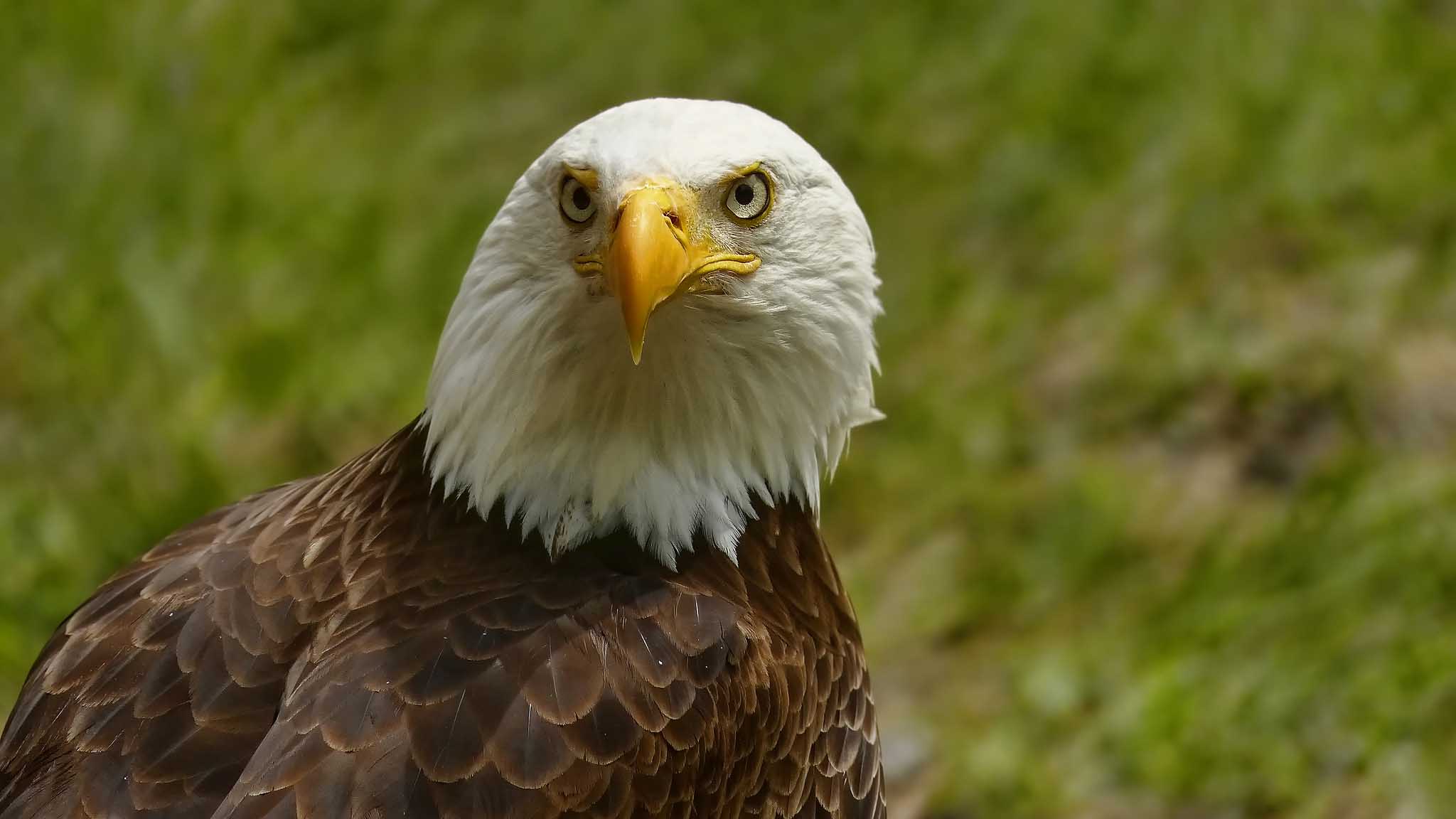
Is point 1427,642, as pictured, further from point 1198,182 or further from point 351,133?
point 351,133

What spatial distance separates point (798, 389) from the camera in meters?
3.08

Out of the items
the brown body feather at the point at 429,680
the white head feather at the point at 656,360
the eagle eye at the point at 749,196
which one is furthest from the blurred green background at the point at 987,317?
the eagle eye at the point at 749,196

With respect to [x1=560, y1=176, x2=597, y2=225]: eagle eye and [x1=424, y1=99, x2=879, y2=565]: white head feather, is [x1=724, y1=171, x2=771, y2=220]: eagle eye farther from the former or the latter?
[x1=560, y1=176, x2=597, y2=225]: eagle eye

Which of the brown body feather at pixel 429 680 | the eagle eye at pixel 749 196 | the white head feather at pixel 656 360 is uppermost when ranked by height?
the eagle eye at pixel 749 196

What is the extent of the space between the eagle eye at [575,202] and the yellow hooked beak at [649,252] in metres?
0.12

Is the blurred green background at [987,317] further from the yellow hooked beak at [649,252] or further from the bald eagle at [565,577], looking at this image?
the yellow hooked beak at [649,252]

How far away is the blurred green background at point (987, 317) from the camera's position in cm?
495

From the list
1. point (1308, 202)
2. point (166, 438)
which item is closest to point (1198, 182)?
point (1308, 202)

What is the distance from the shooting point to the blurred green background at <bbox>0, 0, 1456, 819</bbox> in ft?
16.2

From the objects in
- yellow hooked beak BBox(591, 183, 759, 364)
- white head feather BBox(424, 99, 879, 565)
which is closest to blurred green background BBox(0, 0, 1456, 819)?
white head feather BBox(424, 99, 879, 565)

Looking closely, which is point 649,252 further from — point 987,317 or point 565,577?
point 987,317

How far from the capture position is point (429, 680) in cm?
272

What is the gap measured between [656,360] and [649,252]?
1.26 ft

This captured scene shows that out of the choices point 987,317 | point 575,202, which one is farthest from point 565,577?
point 987,317
